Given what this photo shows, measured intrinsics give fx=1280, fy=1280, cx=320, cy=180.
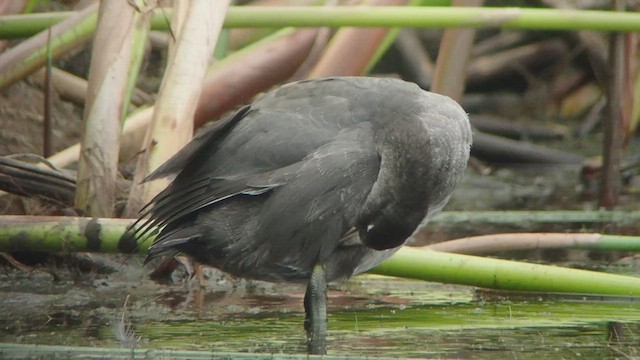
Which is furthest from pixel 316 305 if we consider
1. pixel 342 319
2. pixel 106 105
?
pixel 106 105

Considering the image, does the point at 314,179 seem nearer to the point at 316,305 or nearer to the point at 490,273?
the point at 316,305

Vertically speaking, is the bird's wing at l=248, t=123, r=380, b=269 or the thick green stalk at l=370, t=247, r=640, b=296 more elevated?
the bird's wing at l=248, t=123, r=380, b=269

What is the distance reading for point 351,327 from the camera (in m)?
3.59

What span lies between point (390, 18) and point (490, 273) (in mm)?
1053

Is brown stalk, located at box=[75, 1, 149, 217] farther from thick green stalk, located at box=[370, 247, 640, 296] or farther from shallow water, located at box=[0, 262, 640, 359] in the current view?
thick green stalk, located at box=[370, 247, 640, 296]

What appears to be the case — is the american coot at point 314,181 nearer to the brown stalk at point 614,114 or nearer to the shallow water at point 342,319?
the shallow water at point 342,319

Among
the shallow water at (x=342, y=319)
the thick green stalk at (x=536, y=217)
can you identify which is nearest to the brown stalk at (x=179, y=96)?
the shallow water at (x=342, y=319)

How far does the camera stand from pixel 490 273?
144 inches

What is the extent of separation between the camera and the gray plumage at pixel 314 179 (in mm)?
3439

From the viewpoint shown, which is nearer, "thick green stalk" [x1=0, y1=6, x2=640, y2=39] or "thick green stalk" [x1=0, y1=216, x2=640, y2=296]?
"thick green stalk" [x1=0, y1=216, x2=640, y2=296]

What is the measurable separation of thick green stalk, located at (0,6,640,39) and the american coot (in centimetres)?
56

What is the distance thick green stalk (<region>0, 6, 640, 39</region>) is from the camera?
14.1 feet

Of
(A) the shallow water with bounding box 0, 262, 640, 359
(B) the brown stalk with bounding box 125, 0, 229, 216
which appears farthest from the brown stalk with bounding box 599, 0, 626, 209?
(B) the brown stalk with bounding box 125, 0, 229, 216

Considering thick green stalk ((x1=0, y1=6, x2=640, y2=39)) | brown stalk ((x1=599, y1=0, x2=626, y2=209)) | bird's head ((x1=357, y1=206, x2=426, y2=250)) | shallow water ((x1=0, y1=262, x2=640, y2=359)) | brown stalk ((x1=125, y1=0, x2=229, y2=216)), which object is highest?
brown stalk ((x1=599, y1=0, x2=626, y2=209))
